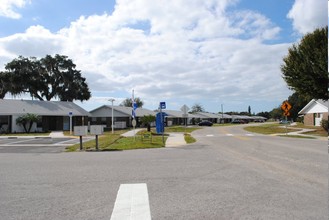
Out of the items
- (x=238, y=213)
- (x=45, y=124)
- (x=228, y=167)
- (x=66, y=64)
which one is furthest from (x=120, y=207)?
(x=66, y=64)

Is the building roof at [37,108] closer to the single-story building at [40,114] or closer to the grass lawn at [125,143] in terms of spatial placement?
the single-story building at [40,114]

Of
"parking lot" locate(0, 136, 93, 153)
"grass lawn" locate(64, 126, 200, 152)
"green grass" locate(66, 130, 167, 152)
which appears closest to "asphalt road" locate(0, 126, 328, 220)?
"parking lot" locate(0, 136, 93, 153)

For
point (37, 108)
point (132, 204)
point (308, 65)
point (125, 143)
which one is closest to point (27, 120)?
point (37, 108)

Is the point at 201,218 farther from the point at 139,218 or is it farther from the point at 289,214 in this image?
the point at 289,214

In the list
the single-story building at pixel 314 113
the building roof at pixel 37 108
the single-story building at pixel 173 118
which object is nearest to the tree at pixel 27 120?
the building roof at pixel 37 108

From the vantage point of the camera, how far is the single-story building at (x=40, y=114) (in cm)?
4334

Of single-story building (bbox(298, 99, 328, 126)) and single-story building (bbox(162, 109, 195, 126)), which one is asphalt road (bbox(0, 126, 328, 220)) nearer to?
single-story building (bbox(298, 99, 328, 126))

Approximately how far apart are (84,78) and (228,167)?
199ft

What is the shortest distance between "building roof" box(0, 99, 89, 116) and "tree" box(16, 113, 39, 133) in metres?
1.29

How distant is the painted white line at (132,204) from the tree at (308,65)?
28324mm

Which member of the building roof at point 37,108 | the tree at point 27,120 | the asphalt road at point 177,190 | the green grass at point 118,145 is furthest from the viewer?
the building roof at point 37,108

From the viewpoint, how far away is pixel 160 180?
334 inches

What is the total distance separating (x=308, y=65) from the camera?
110 feet

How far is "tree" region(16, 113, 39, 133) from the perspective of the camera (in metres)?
43.1
